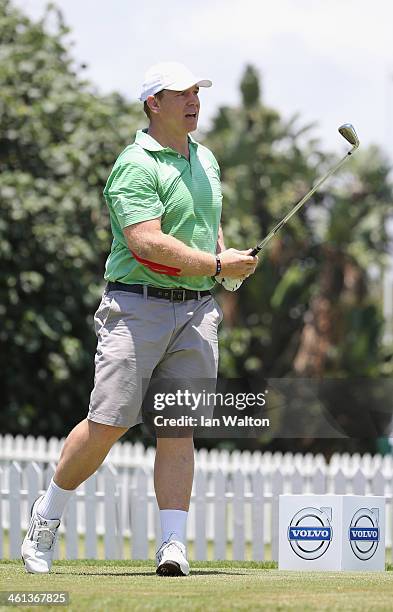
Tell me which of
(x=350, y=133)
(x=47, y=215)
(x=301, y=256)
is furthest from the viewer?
(x=301, y=256)

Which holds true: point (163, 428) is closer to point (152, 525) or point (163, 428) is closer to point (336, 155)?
point (152, 525)

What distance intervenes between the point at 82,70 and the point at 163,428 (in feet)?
38.9

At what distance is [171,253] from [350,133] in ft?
3.27

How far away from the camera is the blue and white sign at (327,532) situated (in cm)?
616

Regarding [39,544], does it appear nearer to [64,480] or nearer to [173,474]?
[64,480]

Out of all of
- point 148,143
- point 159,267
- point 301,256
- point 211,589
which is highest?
point 301,256

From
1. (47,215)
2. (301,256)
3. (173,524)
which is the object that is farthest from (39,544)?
(301,256)

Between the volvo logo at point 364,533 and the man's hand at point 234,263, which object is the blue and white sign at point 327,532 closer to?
the volvo logo at point 364,533

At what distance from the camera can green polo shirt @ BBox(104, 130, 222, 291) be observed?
17.6 feet

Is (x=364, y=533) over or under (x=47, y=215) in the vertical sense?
under

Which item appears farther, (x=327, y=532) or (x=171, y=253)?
(x=327, y=532)

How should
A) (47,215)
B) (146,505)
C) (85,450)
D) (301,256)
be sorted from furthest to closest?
(301,256) → (47,215) → (146,505) → (85,450)

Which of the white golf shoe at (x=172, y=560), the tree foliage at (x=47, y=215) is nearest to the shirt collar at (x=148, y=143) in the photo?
the white golf shoe at (x=172, y=560)

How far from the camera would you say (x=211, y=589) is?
15.6 feet
